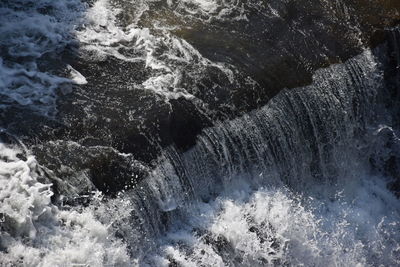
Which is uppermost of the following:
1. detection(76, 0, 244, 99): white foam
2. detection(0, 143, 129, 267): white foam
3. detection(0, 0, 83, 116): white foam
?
detection(76, 0, 244, 99): white foam

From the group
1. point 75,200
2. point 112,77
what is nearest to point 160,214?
point 75,200

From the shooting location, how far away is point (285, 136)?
9422mm

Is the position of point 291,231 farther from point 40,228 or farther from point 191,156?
point 40,228

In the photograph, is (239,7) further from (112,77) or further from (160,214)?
(160,214)

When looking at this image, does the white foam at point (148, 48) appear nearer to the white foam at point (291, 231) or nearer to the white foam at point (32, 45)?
the white foam at point (32, 45)

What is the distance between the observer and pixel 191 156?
8453 mm

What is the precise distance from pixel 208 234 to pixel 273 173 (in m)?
1.73

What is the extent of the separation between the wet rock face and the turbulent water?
0.04 meters

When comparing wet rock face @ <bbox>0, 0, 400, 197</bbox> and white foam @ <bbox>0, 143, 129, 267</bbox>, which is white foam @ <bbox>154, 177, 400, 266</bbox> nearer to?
white foam @ <bbox>0, 143, 129, 267</bbox>

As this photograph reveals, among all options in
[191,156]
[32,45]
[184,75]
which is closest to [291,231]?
[191,156]

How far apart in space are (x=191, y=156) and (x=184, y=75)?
155 cm

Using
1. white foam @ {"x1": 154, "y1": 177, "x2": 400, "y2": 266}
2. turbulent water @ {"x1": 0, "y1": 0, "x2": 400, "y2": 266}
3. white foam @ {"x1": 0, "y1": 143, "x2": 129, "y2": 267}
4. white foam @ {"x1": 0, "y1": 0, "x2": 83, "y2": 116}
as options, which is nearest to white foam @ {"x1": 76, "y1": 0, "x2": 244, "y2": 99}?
turbulent water @ {"x1": 0, "y1": 0, "x2": 400, "y2": 266}

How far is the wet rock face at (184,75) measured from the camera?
312 inches

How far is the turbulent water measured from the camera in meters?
7.32
